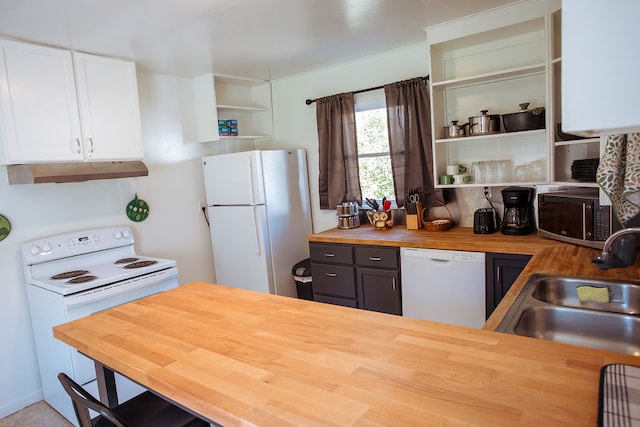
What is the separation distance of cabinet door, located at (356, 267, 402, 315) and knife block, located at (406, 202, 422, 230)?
20.2 inches

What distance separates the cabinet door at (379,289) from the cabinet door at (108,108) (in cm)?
197

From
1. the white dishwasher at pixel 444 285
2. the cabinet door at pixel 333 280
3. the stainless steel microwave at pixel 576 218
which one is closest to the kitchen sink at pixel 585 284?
the stainless steel microwave at pixel 576 218

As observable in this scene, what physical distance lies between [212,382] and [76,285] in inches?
71.9

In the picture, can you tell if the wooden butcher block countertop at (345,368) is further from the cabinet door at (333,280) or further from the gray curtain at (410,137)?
the gray curtain at (410,137)

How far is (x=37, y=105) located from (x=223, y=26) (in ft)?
4.15

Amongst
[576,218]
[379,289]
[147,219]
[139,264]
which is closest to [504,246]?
[576,218]

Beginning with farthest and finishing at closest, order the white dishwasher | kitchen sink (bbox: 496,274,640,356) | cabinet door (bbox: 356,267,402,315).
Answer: cabinet door (bbox: 356,267,402,315) < the white dishwasher < kitchen sink (bbox: 496,274,640,356)

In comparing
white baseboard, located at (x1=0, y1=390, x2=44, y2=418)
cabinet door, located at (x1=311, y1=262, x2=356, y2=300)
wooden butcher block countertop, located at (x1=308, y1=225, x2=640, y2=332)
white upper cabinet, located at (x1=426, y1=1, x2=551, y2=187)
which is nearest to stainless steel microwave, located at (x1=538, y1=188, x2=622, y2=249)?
wooden butcher block countertop, located at (x1=308, y1=225, x2=640, y2=332)

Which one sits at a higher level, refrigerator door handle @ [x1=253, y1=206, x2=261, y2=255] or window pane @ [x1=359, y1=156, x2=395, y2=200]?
window pane @ [x1=359, y1=156, x2=395, y2=200]

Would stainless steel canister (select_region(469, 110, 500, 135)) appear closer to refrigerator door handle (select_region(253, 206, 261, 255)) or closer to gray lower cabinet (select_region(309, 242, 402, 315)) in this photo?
gray lower cabinet (select_region(309, 242, 402, 315))

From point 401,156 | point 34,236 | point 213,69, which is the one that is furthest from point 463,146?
point 34,236

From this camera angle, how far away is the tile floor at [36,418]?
2598 mm

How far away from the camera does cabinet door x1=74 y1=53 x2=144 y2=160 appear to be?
9.09 ft

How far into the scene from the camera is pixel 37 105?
2.53 m
